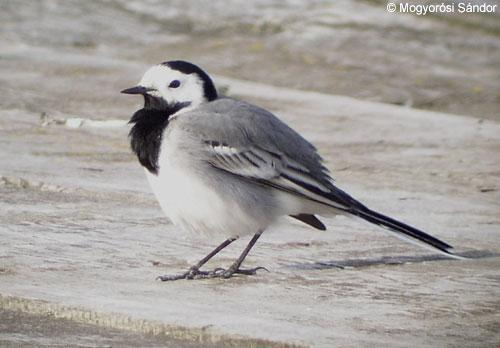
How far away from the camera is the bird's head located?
21.0 feet

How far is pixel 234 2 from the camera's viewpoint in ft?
45.8

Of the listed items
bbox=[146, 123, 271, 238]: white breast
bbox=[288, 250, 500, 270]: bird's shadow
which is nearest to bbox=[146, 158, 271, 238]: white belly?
bbox=[146, 123, 271, 238]: white breast

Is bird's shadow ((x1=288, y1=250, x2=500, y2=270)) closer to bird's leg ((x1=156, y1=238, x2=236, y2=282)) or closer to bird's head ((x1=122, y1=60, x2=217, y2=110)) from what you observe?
bird's leg ((x1=156, y1=238, x2=236, y2=282))

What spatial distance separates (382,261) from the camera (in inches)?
250

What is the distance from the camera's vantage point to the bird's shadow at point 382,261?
619 cm

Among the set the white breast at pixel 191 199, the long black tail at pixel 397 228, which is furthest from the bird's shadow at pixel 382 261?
the white breast at pixel 191 199

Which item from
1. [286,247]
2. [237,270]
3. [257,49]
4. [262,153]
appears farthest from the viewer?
[257,49]

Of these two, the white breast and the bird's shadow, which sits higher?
the white breast

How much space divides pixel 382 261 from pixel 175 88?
50.6 inches

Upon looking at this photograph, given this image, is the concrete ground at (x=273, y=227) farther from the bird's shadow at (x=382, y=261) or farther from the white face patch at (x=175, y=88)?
the white face patch at (x=175, y=88)

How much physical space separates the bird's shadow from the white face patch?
3.09 feet

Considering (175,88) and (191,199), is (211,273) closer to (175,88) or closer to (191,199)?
(191,199)

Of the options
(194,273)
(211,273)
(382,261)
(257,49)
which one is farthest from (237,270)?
(257,49)

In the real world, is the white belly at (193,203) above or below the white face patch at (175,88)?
below
